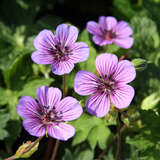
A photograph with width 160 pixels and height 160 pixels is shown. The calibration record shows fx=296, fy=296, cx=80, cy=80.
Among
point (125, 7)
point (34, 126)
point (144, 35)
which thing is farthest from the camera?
point (125, 7)

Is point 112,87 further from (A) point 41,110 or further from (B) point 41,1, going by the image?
(B) point 41,1

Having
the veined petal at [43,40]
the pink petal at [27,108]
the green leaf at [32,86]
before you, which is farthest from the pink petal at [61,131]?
the green leaf at [32,86]

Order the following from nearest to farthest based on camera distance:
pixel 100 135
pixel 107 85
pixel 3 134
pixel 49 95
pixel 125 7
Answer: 1. pixel 49 95
2. pixel 107 85
3. pixel 3 134
4. pixel 100 135
5. pixel 125 7

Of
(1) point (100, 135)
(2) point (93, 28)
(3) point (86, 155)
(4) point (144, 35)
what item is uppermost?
(2) point (93, 28)

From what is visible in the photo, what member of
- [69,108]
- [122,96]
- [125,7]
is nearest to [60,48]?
[69,108]

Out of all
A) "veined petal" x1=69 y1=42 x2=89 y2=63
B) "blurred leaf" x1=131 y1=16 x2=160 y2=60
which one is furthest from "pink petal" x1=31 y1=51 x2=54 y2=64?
"blurred leaf" x1=131 y1=16 x2=160 y2=60

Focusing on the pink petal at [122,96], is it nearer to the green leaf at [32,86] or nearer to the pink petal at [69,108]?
the pink petal at [69,108]

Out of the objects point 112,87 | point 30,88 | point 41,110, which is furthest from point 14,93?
point 112,87

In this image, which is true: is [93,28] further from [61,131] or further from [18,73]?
[61,131]
